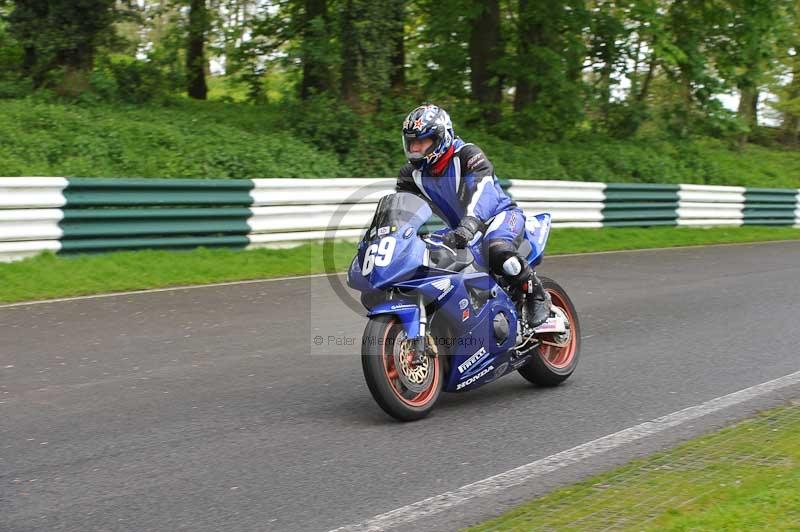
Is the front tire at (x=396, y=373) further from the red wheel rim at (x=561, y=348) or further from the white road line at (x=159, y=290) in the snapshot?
the white road line at (x=159, y=290)

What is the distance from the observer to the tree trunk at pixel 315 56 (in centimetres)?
1909

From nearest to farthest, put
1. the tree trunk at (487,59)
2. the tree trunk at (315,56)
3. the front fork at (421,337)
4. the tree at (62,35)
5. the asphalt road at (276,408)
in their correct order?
the asphalt road at (276,408) < the front fork at (421,337) < the tree at (62,35) < the tree trunk at (315,56) < the tree trunk at (487,59)

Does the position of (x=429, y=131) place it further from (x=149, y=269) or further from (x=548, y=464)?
(x=149, y=269)

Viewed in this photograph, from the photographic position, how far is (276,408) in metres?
6.62

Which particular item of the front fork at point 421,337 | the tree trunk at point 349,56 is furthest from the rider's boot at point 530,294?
the tree trunk at point 349,56

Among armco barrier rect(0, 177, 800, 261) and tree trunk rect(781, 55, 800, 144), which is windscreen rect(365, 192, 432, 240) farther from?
tree trunk rect(781, 55, 800, 144)

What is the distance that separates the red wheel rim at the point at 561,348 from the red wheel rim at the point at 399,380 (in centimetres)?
132

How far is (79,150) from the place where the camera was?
14.9 metres

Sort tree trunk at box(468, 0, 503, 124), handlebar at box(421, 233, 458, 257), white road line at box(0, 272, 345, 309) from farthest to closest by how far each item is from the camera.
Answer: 1. tree trunk at box(468, 0, 503, 124)
2. white road line at box(0, 272, 345, 309)
3. handlebar at box(421, 233, 458, 257)

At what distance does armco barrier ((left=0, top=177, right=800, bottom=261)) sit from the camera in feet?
37.9

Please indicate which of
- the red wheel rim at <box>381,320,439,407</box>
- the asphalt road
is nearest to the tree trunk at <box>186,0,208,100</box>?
the asphalt road

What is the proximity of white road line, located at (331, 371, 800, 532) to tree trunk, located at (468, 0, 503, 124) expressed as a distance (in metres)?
17.1

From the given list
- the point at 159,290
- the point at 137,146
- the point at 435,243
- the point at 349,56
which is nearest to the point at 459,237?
the point at 435,243

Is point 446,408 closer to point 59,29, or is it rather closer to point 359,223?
point 359,223
